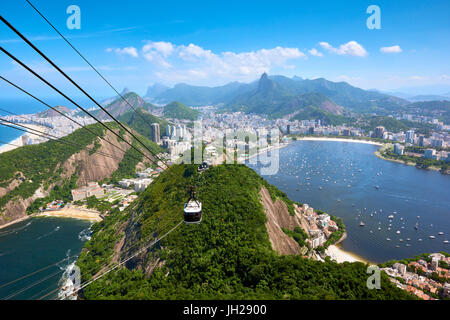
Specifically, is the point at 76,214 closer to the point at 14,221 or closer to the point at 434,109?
the point at 14,221

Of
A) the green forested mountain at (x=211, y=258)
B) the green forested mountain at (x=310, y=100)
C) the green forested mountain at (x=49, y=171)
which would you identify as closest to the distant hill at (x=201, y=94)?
the green forested mountain at (x=310, y=100)

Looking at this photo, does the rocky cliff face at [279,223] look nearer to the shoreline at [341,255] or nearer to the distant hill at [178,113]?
the shoreline at [341,255]

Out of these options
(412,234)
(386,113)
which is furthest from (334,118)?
(412,234)

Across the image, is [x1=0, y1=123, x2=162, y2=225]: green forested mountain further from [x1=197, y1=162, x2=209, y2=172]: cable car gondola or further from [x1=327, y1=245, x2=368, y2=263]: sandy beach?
[x1=327, y1=245, x2=368, y2=263]: sandy beach

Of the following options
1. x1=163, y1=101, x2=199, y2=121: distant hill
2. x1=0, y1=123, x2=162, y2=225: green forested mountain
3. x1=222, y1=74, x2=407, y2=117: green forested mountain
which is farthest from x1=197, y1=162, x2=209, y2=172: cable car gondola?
x1=222, y1=74, x2=407, y2=117: green forested mountain

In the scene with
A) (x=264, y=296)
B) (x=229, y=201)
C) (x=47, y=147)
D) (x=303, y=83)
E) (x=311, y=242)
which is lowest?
(x=311, y=242)
